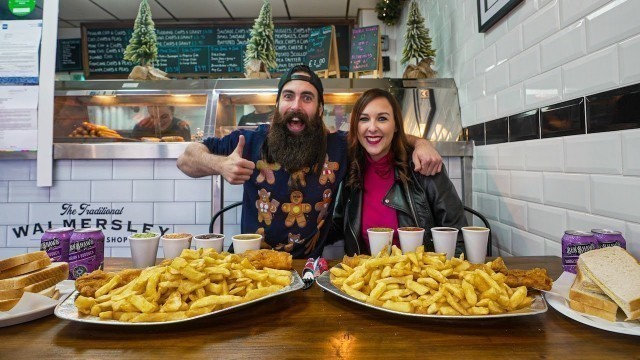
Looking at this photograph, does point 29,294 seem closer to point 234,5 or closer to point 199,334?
point 199,334

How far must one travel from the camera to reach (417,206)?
6.31ft

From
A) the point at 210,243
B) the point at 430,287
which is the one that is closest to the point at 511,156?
the point at 430,287

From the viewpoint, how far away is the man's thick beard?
193 cm

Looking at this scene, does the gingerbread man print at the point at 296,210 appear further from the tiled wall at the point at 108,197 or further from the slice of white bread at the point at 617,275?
the slice of white bread at the point at 617,275

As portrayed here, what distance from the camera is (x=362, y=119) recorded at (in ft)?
6.63

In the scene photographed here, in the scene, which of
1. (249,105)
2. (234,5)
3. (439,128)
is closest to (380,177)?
(439,128)

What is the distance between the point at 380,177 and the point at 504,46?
93cm

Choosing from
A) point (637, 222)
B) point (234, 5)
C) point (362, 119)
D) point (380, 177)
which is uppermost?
point (234, 5)

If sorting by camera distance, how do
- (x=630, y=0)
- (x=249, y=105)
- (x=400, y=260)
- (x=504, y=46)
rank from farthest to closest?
1. (x=249, y=105)
2. (x=504, y=46)
3. (x=630, y=0)
4. (x=400, y=260)

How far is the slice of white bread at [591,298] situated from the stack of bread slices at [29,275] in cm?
124

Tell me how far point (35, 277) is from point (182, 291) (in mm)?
406

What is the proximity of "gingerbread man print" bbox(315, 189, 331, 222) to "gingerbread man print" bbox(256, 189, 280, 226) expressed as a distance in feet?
0.67

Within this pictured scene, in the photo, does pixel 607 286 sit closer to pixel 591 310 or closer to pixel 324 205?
pixel 591 310

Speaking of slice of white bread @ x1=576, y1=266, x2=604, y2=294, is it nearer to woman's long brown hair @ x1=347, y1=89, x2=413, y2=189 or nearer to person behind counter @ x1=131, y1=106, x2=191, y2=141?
woman's long brown hair @ x1=347, y1=89, x2=413, y2=189
